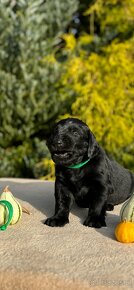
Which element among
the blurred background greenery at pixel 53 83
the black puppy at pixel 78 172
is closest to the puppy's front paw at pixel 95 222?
the black puppy at pixel 78 172

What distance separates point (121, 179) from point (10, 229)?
4.06 ft

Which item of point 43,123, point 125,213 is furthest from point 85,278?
point 43,123

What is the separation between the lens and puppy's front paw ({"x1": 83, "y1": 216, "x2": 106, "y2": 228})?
3.83m

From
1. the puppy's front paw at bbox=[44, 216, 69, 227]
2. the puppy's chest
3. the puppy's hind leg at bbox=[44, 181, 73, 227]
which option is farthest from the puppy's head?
the puppy's front paw at bbox=[44, 216, 69, 227]

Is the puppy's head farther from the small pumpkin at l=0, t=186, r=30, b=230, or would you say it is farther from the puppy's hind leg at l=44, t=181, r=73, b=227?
the small pumpkin at l=0, t=186, r=30, b=230

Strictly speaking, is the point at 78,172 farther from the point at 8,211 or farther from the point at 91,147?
the point at 8,211

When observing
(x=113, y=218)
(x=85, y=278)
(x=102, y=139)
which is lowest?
(x=102, y=139)

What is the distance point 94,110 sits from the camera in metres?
9.38

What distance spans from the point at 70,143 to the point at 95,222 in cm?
66

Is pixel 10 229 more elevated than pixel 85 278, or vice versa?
pixel 85 278

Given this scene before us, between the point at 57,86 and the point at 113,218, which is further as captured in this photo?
the point at 57,86

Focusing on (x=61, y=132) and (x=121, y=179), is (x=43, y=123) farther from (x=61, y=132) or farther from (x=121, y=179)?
(x=61, y=132)

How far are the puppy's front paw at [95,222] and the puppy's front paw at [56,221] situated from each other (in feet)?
0.54

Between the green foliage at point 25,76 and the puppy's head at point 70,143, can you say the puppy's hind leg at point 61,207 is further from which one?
the green foliage at point 25,76
